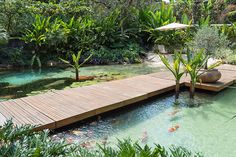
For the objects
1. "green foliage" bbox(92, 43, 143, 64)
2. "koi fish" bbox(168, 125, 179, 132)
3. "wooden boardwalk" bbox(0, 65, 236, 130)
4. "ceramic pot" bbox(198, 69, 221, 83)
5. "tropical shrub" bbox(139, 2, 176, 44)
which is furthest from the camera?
"tropical shrub" bbox(139, 2, 176, 44)

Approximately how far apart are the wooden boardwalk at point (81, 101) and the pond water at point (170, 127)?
0.73ft

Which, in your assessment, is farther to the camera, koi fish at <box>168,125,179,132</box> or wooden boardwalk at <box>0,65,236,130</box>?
koi fish at <box>168,125,179,132</box>

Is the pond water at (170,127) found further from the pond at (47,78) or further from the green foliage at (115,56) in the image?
the green foliage at (115,56)

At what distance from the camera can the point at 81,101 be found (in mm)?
4996

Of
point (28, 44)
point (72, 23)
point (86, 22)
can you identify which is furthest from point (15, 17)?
point (86, 22)

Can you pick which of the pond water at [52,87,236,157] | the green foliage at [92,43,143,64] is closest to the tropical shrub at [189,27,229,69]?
the pond water at [52,87,236,157]

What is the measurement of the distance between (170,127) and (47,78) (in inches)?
198

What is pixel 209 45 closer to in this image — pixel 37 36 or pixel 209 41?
pixel 209 41

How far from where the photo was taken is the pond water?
12.7 feet

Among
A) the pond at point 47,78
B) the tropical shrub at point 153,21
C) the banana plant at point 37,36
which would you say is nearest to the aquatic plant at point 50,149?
the pond at point 47,78

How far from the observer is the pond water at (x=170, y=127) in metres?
3.87

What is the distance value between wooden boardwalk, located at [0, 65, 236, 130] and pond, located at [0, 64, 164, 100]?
1.21 m

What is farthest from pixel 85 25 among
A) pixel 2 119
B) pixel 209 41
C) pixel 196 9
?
pixel 196 9

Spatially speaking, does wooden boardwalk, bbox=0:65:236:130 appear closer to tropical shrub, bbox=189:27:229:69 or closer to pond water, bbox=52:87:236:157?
pond water, bbox=52:87:236:157
